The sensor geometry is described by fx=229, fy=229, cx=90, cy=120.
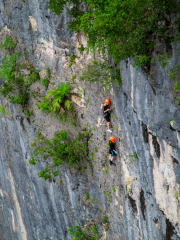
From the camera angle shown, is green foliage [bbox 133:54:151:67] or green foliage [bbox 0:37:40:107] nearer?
green foliage [bbox 133:54:151:67]

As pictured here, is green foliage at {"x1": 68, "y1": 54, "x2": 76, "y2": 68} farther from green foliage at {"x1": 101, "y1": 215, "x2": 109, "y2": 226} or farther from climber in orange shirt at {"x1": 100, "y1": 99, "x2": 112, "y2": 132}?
green foliage at {"x1": 101, "y1": 215, "x2": 109, "y2": 226}

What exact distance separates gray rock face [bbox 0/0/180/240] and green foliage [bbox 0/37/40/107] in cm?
48

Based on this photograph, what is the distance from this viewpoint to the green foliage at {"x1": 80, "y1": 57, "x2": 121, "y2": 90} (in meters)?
6.93

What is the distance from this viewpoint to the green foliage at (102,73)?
693 centimetres

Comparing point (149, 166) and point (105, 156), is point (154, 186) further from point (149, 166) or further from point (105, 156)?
point (105, 156)

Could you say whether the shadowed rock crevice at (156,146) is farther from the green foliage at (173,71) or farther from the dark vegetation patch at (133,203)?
the dark vegetation patch at (133,203)

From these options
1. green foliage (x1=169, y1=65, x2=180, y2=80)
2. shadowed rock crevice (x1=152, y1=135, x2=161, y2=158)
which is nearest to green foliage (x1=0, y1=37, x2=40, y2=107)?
shadowed rock crevice (x1=152, y1=135, x2=161, y2=158)

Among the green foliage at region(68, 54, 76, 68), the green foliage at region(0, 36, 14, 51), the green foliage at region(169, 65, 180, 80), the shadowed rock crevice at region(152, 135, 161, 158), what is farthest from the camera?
the green foliage at region(0, 36, 14, 51)

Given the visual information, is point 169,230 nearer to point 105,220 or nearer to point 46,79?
point 105,220

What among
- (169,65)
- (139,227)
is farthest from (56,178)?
(169,65)

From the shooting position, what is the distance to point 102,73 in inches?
293

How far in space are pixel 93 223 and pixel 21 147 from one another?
523cm

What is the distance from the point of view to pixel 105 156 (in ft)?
28.8

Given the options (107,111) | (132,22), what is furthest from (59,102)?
(132,22)
